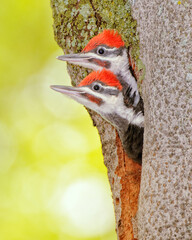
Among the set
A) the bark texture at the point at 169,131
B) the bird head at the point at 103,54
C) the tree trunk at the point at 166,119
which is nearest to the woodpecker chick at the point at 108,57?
the bird head at the point at 103,54

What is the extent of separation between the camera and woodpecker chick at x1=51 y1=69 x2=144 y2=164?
2812 mm

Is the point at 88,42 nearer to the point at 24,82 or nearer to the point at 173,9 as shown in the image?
the point at 173,9

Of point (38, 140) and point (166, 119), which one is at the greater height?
point (166, 119)

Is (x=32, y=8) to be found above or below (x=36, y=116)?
above

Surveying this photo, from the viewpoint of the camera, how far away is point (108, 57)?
2.93 metres

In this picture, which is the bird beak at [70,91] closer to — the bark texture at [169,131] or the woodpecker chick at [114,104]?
the woodpecker chick at [114,104]

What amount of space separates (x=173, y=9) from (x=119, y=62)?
22.7 inches

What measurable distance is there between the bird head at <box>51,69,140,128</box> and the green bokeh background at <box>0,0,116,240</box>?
4063mm

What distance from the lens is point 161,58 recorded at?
2461 mm

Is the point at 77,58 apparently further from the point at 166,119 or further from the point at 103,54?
the point at 166,119

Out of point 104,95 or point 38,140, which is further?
point 38,140

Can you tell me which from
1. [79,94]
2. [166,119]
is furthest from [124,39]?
[166,119]

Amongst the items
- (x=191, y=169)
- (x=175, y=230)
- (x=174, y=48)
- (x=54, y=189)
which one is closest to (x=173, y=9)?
(x=174, y=48)

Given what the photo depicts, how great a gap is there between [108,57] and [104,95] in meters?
0.25
